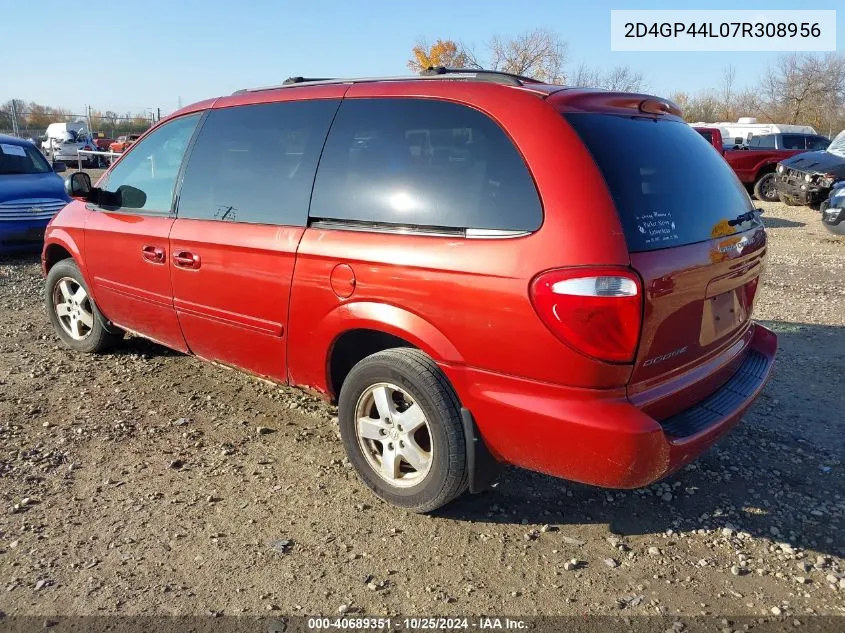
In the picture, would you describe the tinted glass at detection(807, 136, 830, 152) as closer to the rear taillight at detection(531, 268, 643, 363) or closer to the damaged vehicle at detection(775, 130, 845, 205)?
the damaged vehicle at detection(775, 130, 845, 205)

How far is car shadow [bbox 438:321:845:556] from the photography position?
2.98 m

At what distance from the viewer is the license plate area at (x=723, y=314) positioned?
2779 mm

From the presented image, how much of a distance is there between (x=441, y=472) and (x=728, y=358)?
1.45 meters

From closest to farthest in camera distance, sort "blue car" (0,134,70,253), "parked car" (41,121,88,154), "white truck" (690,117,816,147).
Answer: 1. "blue car" (0,134,70,253)
2. "white truck" (690,117,816,147)
3. "parked car" (41,121,88,154)

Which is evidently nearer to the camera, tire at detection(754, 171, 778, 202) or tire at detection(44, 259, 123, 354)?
tire at detection(44, 259, 123, 354)

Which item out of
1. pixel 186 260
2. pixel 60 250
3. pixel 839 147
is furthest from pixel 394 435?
pixel 839 147

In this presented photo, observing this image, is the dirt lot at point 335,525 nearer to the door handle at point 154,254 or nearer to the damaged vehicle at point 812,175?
the door handle at point 154,254

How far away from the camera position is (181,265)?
3.80m

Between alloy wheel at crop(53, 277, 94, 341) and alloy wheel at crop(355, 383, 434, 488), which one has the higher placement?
alloy wheel at crop(53, 277, 94, 341)

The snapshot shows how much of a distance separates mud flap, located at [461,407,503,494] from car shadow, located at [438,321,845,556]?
349mm

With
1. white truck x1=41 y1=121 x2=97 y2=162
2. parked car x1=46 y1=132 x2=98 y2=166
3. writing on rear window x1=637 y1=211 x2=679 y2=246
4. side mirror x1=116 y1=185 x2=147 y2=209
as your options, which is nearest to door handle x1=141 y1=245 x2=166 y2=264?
side mirror x1=116 y1=185 x2=147 y2=209

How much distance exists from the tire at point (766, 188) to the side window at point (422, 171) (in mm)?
17643

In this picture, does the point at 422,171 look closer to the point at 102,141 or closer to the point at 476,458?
the point at 476,458

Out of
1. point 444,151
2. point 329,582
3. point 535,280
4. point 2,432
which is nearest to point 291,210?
point 444,151
